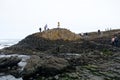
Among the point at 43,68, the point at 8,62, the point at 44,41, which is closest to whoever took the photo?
the point at 43,68

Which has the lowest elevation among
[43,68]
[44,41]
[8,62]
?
[43,68]

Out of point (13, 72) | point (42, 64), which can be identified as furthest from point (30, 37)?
point (42, 64)

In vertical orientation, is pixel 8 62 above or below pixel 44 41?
below

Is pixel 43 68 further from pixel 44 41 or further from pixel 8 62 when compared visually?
pixel 44 41

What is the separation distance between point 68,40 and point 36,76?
32905 mm

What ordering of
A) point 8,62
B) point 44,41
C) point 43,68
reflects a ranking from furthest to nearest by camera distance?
point 44,41, point 8,62, point 43,68

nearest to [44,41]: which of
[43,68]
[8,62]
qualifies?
[8,62]

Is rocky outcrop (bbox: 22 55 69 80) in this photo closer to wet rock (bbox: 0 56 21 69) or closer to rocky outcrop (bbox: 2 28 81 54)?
wet rock (bbox: 0 56 21 69)

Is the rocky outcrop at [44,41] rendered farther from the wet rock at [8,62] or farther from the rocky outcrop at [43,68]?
the rocky outcrop at [43,68]

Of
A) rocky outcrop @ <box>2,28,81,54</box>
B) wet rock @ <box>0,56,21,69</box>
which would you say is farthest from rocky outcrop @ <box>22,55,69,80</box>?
rocky outcrop @ <box>2,28,81,54</box>

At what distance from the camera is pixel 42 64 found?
25250mm

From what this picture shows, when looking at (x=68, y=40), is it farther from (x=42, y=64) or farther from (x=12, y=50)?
(x=42, y=64)

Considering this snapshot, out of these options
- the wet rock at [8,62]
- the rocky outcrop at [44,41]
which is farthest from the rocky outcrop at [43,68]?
the rocky outcrop at [44,41]

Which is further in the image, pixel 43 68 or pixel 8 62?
pixel 8 62
